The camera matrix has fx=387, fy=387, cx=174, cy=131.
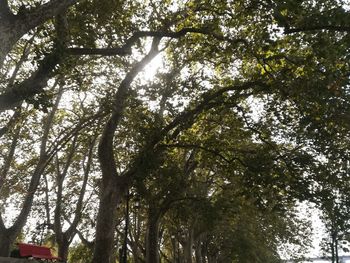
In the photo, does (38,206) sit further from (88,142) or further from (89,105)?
(89,105)

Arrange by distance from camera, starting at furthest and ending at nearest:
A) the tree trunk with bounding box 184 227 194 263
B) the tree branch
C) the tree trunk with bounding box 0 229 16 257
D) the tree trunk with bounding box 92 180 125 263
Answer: the tree trunk with bounding box 184 227 194 263 → the tree trunk with bounding box 0 229 16 257 → the tree trunk with bounding box 92 180 125 263 → the tree branch

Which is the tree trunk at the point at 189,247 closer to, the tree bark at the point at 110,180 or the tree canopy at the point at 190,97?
the tree canopy at the point at 190,97

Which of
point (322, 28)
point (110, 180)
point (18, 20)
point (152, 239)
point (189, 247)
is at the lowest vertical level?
point (189, 247)

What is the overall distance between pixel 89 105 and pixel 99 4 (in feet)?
22.9

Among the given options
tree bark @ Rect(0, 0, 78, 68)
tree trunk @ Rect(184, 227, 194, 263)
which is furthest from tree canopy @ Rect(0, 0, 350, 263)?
tree trunk @ Rect(184, 227, 194, 263)

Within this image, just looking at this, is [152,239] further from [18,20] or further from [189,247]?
[18,20]

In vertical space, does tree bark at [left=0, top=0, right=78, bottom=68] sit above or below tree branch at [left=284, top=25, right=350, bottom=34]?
below

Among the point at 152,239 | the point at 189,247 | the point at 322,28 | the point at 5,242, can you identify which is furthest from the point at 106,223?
the point at 189,247

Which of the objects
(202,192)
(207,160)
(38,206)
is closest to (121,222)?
(38,206)

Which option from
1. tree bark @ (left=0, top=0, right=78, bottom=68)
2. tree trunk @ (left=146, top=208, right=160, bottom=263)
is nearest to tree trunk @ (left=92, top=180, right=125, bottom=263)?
tree trunk @ (left=146, top=208, right=160, bottom=263)

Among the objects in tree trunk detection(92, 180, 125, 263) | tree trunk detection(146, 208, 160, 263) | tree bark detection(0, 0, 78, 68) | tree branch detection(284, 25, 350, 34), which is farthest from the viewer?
tree trunk detection(146, 208, 160, 263)

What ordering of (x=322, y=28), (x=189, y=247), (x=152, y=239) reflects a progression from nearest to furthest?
(x=322, y=28)
(x=152, y=239)
(x=189, y=247)

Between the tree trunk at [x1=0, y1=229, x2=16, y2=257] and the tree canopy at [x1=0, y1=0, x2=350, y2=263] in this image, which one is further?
the tree trunk at [x1=0, y1=229, x2=16, y2=257]

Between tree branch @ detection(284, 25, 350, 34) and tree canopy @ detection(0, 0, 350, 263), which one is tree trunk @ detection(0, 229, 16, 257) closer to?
tree canopy @ detection(0, 0, 350, 263)
